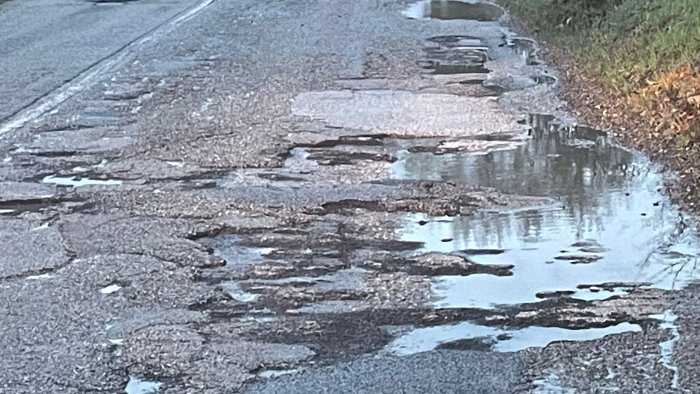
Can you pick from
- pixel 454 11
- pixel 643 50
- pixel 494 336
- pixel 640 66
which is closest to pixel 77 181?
pixel 494 336

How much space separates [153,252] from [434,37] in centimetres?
1178

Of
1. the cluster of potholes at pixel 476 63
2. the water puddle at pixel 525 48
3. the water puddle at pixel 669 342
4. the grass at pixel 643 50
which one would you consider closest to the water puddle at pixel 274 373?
the water puddle at pixel 669 342

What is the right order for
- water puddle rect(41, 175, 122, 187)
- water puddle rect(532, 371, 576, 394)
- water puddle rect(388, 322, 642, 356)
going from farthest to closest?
1. water puddle rect(41, 175, 122, 187)
2. water puddle rect(388, 322, 642, 356)
3. water puddle rect(532, 371, 576, 394)

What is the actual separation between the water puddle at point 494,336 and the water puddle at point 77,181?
141 inches

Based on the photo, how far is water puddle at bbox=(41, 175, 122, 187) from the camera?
8.64 meters

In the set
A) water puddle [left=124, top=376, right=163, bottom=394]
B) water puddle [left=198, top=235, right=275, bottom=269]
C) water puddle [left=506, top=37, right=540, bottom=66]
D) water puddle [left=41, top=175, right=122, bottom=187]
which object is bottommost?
Result: water puddle [left=506, top=37, right=540, bottom=66]

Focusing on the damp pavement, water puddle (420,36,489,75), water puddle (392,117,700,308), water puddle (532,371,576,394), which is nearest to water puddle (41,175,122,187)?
the damp pavement

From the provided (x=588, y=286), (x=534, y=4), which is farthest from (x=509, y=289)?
(x=534, y=4)

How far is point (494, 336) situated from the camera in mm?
5598

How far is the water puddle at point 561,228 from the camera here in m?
6.38

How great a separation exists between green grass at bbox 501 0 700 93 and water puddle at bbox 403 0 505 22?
1.98 meters

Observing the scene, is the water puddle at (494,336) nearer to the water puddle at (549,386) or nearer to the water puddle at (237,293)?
the water puddle at (549,386)

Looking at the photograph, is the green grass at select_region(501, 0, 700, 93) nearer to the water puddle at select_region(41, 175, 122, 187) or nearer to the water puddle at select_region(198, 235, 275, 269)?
the water puddle at select_region(41, 175, 122, 187)

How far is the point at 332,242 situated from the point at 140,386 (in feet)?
7.67
